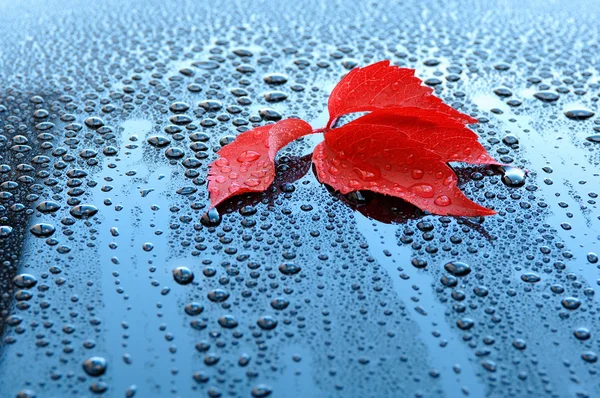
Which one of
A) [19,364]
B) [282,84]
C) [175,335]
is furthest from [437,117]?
[19,364]

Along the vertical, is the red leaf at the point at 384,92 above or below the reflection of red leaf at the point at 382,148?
above

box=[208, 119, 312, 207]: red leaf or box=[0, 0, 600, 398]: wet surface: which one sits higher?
box=[208, 119, 312, 207]: red leaf

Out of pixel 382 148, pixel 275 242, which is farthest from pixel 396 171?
pixel 275 242

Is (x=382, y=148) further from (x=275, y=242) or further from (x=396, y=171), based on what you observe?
(x=275, y=242)

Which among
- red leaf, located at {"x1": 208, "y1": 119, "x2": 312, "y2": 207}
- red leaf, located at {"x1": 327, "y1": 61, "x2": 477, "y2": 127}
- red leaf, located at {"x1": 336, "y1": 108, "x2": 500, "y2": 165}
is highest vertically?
red leaf, located at {"x1": 327, "y1": 61, "x2": 477, "y2": 127}

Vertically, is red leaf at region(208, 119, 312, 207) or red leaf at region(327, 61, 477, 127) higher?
red leaf at region(327, 61, 477, 127)

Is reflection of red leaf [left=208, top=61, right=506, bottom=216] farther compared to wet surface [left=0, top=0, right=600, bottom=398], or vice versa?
reflection of red leaf [left=208, top=61, right=506, bottom=216]
